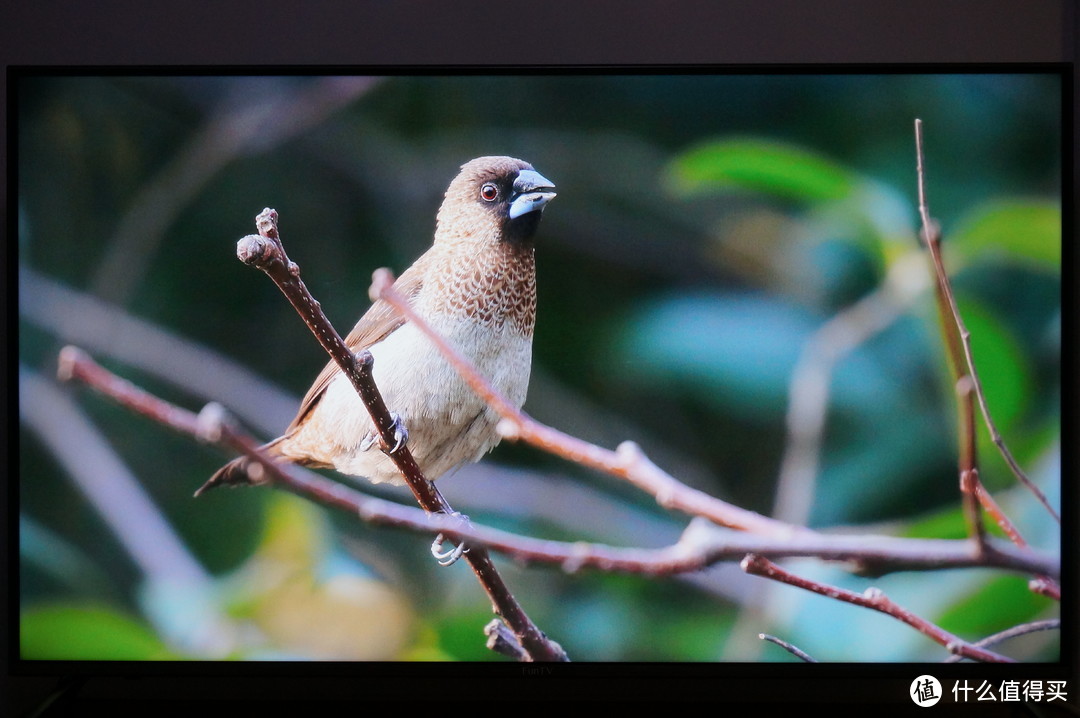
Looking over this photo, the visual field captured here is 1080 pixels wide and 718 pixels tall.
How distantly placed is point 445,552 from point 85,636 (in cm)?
74

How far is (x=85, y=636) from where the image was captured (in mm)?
1780

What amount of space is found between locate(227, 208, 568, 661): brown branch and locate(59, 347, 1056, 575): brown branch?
6 cm

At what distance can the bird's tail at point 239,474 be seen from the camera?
5.75 ft

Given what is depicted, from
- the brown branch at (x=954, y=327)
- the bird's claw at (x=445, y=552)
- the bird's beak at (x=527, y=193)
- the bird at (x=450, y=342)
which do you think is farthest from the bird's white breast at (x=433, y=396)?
the brown branch at (x=954, y=327)

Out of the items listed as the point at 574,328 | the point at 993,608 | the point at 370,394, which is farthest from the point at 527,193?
the point at 993,608

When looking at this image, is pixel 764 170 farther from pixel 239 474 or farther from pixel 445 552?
pixel 239 474

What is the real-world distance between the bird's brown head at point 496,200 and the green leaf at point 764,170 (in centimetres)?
29

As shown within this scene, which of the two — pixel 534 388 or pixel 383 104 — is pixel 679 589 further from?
pixel 383 104

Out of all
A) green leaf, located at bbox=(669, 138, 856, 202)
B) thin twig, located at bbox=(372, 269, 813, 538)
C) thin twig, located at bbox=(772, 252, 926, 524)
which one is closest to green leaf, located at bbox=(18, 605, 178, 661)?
thin twig, located at bbox=(372, 269, 813, 538)

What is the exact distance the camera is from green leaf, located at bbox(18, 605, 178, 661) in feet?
5.83

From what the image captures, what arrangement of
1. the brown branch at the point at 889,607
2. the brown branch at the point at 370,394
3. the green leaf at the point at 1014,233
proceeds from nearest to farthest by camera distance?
the brown branch at the point at 370,394 → the brown branch at the point at 889,607 → the green leaf at the point at 1014,233

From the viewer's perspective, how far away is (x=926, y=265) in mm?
1764

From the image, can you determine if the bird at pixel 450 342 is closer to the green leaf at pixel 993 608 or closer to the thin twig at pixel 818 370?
the thin twig at pixel 818 370

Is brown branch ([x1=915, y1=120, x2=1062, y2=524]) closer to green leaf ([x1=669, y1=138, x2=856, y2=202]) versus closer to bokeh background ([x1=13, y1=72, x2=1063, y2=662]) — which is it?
bokeh background ([x1=13, y1=72, x2=1063, y2=662])
